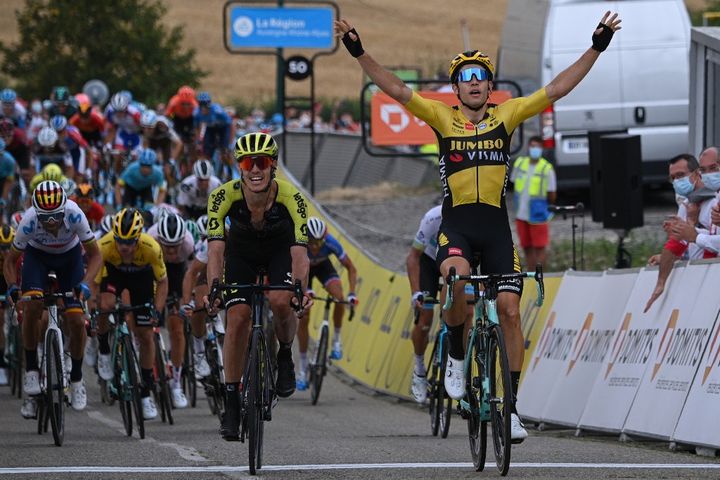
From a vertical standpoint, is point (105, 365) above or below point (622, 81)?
below

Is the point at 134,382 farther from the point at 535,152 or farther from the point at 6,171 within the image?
the point at 6,171

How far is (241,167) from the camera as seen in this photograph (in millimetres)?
10938

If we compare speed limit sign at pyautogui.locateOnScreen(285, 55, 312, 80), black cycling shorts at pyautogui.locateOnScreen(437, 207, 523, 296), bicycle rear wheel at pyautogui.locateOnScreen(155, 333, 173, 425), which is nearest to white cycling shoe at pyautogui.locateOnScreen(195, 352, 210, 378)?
bicycle rear wheel at pyautogui.locateOnScreen(155, 333, 173, 425)

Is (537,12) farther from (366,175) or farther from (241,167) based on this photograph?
(241,167)

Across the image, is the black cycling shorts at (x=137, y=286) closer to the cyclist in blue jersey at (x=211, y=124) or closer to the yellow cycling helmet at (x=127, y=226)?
the yellow cycling helmet at (x=127, y=226)

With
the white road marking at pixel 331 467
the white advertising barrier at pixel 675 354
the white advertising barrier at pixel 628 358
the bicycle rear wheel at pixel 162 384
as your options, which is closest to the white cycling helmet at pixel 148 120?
the bicycle rear wheel at pixel 162 384

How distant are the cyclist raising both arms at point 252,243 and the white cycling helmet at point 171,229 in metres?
4.49

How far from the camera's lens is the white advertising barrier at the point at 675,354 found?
474 inches

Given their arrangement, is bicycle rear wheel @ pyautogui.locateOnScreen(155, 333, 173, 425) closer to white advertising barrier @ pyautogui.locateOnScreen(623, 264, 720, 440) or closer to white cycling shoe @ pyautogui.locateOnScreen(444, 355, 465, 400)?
white advertising barrier @ pyautogui.locateOnScreen(623, 264, 720, 440)

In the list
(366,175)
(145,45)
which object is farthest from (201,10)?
(366,175)

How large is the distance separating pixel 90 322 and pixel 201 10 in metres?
98.5

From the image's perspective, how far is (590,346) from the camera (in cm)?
1406

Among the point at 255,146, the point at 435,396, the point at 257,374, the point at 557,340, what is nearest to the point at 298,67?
the point at 557,340

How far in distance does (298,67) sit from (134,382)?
1794 cm
